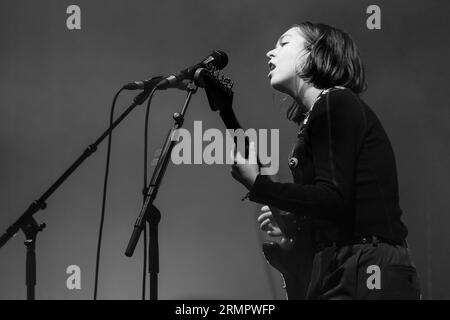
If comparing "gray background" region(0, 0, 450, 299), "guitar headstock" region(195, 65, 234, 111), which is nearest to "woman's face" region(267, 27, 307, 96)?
"guitar headstock" region(195, 65, 234, 111)

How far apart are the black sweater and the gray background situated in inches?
48.7

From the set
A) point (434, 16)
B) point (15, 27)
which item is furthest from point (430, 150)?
point (15, 27)

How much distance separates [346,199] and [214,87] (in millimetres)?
639

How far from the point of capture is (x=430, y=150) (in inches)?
121

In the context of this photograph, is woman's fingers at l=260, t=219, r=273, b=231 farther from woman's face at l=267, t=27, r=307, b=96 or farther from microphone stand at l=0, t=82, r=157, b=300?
microphone stand at l=0, t=82, r=157, b=300

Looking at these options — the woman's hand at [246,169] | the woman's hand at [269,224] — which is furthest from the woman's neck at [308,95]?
the woman's hand at [269,224]

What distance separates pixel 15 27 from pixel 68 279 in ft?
4.35

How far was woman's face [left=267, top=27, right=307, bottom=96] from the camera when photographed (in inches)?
79.5

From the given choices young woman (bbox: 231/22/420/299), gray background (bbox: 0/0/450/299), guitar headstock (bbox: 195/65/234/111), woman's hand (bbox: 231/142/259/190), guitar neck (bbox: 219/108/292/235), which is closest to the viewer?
young woman (bbox: 231/22/420/299)

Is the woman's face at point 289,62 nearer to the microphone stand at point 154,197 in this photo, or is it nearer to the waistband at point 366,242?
the microphone stand at point 154,197

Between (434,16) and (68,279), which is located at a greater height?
(434,16)

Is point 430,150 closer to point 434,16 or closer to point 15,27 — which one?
point 434,16

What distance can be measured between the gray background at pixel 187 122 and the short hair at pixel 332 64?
1.02 m
